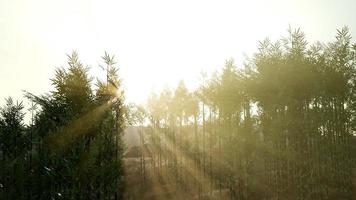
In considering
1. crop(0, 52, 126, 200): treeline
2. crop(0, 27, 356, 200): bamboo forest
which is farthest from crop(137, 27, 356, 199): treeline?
crop(0, 52, 126, 200): treeline

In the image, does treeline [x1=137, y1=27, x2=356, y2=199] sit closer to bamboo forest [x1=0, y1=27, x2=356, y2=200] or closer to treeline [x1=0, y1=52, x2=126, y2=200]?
bamboo forest [x1=0, y1=27, x2=356, y2=200]

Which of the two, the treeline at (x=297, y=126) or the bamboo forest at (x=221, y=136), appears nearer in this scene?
the bamboo forest at (x=221, y=136)

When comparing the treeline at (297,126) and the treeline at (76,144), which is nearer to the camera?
the treeline at (76,144)

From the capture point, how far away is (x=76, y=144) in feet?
43.6

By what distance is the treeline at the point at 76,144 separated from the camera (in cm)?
1259

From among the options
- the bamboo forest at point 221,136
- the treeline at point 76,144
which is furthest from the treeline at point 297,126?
the treeline at point 76,144

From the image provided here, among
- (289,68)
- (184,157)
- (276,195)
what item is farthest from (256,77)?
(184,157)

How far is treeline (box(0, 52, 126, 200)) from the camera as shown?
12594 millimetres

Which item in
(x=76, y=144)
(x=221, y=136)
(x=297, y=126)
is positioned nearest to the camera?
(x=76, y=144)

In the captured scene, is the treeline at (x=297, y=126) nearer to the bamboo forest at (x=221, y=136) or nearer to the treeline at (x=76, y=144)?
the bamboo forest at (x=221, y=136)

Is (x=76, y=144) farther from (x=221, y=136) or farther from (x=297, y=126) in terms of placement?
(x=221, y=136)

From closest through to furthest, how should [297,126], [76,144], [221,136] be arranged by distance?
[76,144] → [297,126] → [221,136]

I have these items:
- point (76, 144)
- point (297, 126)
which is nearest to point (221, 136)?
point (297, 126)

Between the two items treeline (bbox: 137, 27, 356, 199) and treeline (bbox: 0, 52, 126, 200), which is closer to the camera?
treeline (bbox: 0, 52, 126, 200)
